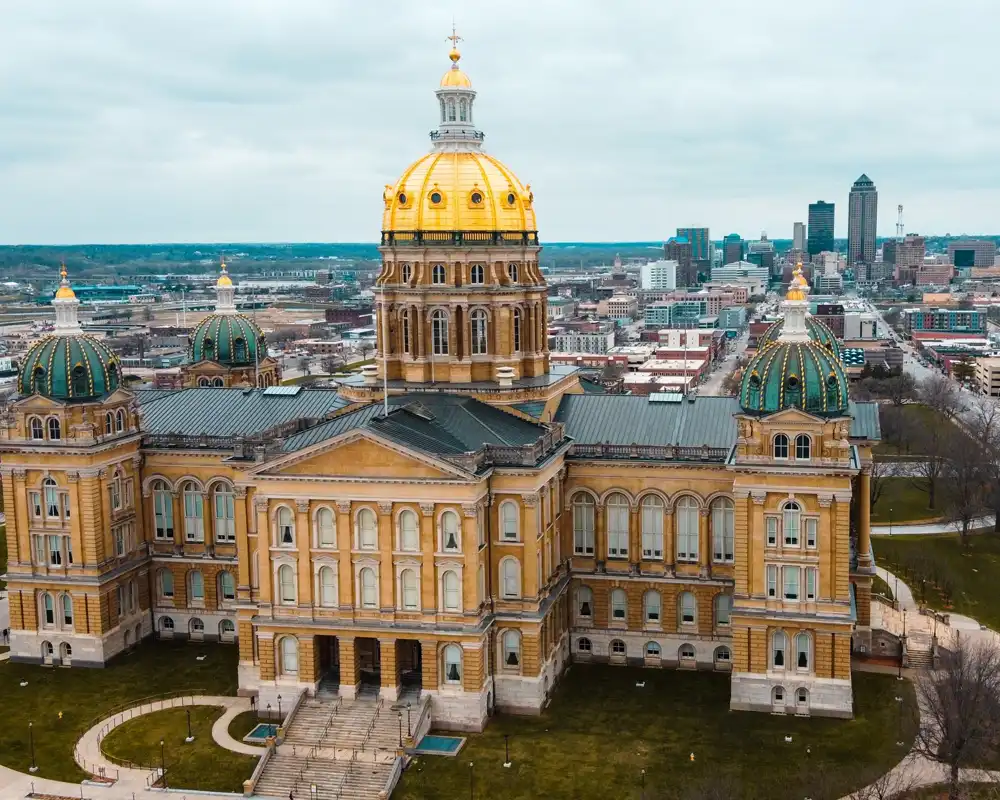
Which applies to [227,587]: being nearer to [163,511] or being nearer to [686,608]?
[163,511]

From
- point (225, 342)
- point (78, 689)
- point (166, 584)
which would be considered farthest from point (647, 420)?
point (78, 689)

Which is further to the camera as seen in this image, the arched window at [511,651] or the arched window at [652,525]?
the arched window at [652,525]

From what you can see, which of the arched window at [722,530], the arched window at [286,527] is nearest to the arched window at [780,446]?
the arched window at [722,530]

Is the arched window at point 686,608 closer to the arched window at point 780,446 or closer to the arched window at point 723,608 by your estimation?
the arched window at point 723,608

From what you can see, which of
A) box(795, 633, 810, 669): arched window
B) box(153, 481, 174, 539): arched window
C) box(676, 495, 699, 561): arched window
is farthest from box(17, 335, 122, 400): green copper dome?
box(795, 633, 810, 669): arched window

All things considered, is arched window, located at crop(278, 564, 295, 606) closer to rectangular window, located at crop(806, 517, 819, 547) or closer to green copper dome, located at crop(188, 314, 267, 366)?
rectangular window, located at crop(806, 517, 819, 547)
